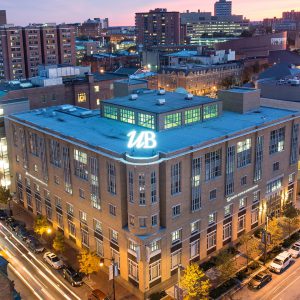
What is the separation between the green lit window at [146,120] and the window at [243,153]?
14.4 metres

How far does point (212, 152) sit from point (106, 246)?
69.3 ft

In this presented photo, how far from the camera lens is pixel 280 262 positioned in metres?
64.1

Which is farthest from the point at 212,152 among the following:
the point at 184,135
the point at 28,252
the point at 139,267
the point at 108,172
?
the point at 28,252

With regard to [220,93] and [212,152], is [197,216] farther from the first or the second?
[220,93]

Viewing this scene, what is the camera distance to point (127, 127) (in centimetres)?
7431

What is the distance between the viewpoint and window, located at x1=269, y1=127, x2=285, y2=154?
75.2 metres

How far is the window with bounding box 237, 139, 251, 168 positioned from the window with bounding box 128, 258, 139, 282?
23.1m

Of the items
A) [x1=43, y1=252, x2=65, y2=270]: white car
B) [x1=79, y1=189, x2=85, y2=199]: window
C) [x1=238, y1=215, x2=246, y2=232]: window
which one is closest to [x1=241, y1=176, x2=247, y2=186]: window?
[x1=238, y1=215, x2=246, y2=232]: window

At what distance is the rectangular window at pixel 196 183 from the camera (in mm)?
62125

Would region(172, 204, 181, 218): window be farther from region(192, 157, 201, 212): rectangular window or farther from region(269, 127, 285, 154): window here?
region(269, 127, 285, 154): window

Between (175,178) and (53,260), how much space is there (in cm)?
2321

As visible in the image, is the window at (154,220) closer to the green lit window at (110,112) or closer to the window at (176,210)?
the window at (176,210)

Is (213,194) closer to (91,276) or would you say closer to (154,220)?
(154,220)

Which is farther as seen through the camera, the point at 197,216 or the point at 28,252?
the point at 28,252
